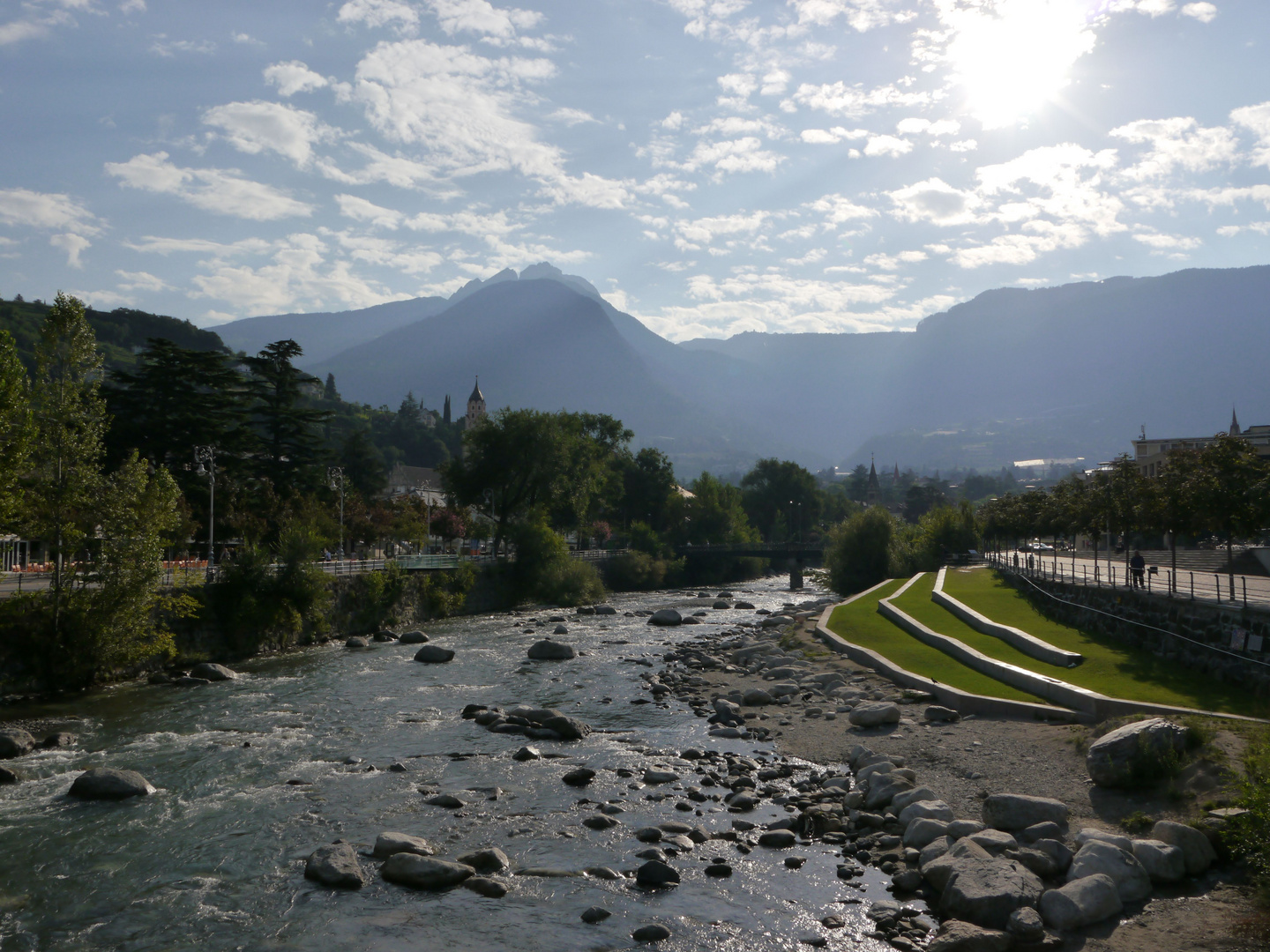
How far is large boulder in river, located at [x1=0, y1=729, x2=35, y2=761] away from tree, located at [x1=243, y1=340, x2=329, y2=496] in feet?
138

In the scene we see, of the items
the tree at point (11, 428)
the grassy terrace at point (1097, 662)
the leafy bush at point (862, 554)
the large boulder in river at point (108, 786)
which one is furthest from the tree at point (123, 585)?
the leafy bush at point (862, 554)

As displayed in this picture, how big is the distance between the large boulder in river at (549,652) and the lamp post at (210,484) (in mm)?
15701

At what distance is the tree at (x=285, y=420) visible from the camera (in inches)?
2490

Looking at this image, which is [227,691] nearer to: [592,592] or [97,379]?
[97,379]

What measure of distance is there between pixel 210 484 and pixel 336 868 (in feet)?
141

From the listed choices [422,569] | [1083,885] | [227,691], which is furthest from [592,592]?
[1083,885]

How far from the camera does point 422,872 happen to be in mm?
13258

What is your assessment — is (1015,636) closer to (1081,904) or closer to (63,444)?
(1081,904)

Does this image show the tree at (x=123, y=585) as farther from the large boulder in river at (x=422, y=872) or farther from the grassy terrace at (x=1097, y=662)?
the grassy terrace at (x=1097, y=662)

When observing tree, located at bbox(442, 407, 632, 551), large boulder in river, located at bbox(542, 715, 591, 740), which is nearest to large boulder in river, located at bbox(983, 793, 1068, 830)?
large boulder in river, located at bbox(542, 715, 591, 740)

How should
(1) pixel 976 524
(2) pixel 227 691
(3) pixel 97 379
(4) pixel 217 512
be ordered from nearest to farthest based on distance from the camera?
(2) pixel 227 691 < (3) pixel 97 379 < (4) pixel 217 512 < (1) pixel 976 524

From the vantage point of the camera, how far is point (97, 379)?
106ft

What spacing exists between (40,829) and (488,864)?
9151 millimetres

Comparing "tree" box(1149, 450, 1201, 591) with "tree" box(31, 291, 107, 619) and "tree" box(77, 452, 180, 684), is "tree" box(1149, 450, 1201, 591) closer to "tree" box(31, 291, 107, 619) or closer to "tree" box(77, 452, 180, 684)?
"tree" box(77, 452, 180, 684)
